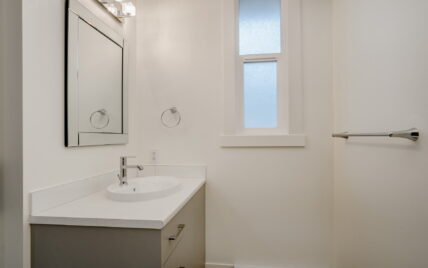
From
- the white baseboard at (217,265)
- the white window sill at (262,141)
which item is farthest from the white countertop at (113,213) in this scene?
the white baseboard at (217,265)

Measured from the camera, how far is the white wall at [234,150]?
1.79 m

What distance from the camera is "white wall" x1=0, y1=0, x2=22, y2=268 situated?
0.97 m

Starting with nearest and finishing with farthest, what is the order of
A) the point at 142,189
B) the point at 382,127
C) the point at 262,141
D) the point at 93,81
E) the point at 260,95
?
the point at 382,127
the point at 93,81
the point at 142,189
the point at 262,141
the point at 260,95

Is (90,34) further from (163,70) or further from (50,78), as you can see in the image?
(163,70)

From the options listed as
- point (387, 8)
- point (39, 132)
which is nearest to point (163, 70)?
point (39, 132)

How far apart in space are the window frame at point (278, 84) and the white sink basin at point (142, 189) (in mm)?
550

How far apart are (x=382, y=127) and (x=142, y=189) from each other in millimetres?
1381

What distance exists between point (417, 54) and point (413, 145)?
1.07 ft

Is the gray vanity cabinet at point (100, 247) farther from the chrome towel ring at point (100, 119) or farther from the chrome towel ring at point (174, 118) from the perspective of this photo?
the chrome towel ring at point (174, 118)

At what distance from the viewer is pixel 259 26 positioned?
1939 millimetres

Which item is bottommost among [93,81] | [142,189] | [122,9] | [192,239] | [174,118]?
[192,239]

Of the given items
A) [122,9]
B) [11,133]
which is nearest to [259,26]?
[122,9]

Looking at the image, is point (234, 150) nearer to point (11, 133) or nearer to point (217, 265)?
point (217, 265)

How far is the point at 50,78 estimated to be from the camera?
1.11 metres
